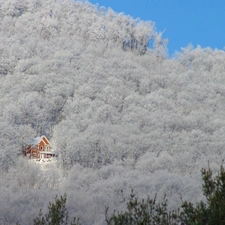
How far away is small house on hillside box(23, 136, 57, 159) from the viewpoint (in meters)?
42.0

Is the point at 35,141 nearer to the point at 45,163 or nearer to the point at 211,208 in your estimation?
the point at 45,163

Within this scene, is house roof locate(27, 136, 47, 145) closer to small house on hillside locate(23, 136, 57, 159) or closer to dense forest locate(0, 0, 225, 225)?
small house on hillside locate(23, 136, 57, 159)

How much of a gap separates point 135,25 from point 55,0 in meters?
19.5

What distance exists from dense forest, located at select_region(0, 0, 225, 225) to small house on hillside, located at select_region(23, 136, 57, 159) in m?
1.19

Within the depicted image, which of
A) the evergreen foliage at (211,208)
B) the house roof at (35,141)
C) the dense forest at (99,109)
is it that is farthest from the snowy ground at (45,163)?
the evergreen foliage at (211,208)

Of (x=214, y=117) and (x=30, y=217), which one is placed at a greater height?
(x=214, y=117)

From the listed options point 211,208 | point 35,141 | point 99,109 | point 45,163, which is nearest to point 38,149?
point 35,141

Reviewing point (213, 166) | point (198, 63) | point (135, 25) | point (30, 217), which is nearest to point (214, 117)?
point (213, 166)

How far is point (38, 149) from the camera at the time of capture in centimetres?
4250

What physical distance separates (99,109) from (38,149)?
9.85 meters

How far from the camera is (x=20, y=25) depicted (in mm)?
78625

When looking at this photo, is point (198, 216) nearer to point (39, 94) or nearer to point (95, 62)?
point (39, 94)

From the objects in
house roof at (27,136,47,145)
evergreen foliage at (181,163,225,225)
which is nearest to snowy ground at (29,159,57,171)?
house roof at (27,136,47,145)

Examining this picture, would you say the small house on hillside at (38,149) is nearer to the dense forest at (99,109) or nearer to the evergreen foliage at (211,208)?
the dense forest at (99,109)
